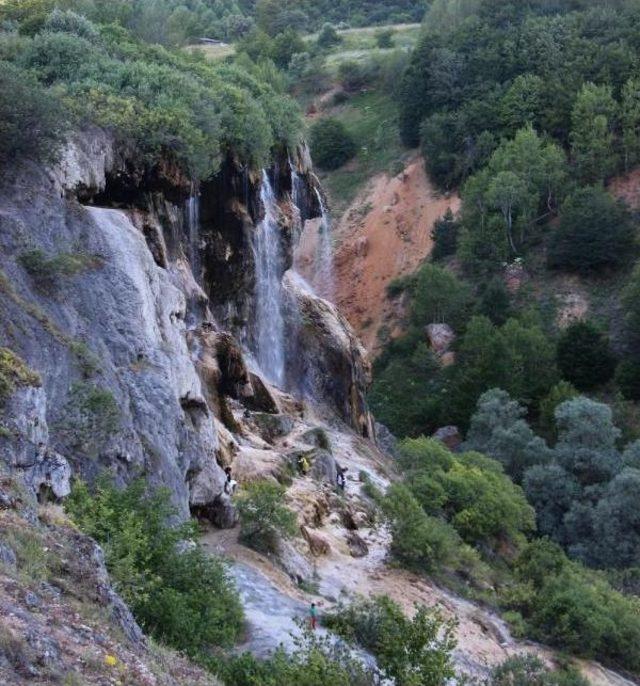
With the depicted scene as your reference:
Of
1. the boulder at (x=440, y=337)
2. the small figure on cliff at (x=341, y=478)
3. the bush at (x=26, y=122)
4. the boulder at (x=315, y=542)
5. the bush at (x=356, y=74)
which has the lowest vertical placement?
the boulder at (x=440, y=337)

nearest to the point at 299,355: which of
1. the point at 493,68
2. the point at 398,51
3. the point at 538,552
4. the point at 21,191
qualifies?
the point at 538,552

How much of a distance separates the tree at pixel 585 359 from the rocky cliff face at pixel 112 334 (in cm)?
2042

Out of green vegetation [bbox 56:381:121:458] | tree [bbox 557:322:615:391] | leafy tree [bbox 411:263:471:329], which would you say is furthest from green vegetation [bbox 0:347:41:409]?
leafy tree [bbox 411:263:471:329]

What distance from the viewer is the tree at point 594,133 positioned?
1954 inches

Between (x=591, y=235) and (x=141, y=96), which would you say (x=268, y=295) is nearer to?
(x=141, y=96)

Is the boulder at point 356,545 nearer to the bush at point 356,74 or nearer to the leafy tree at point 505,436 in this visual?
the leafy tree at point 505,436

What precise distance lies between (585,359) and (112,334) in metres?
30.3

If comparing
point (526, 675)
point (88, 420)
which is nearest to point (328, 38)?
point (526, 675)

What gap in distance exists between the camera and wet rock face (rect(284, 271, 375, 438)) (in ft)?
98.8

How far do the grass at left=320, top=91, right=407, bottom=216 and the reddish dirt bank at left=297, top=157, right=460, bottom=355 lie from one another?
119 cm

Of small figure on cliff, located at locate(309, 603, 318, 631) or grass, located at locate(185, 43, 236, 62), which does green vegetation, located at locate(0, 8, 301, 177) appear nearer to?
small figure on cliff, located at locate(309, 603, 318, 631)

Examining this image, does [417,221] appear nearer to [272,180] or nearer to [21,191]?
[272,180]


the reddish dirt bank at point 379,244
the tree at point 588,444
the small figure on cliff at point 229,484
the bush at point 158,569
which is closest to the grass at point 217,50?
the reddish dirt bank at point 379,244

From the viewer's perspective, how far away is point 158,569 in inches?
431
